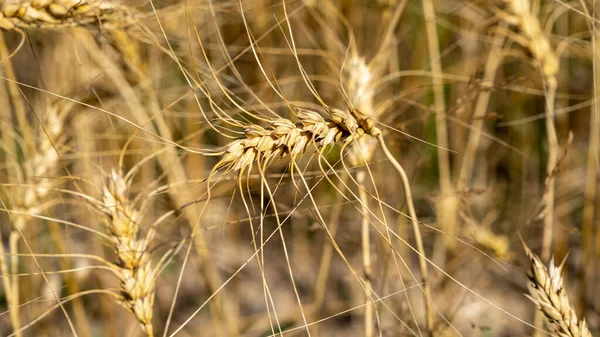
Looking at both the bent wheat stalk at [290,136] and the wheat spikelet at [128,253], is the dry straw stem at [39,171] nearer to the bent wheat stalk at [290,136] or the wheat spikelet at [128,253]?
the wheat spikelet at [128,253]

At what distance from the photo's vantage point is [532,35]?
1.06 m

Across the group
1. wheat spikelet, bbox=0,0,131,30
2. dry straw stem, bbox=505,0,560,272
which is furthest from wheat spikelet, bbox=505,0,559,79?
wheat spikelet, bbox=0,0,131,30

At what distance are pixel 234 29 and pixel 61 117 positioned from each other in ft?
4.09

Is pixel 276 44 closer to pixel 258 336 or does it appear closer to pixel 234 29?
pixel 234 29

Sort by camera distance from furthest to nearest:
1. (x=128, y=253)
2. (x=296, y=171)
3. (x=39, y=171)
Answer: (x=296, y=171), (x=39, y=171), (x=128, y=253)

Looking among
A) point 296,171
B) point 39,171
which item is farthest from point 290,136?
point 296,171

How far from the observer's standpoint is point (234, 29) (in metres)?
2.20

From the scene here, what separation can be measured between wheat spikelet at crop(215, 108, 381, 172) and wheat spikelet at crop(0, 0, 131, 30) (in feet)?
1.08

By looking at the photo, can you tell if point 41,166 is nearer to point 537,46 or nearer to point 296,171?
point 296,171

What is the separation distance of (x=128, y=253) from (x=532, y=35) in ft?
2.70

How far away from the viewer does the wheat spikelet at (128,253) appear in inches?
29.7

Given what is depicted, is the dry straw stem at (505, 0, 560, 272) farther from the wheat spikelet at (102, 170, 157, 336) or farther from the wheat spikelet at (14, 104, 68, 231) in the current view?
the wheat spikelet at (14, 104, 68, 231)

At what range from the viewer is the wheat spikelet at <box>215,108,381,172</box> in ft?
2.01

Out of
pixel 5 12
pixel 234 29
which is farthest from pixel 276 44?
pixel 5 12
